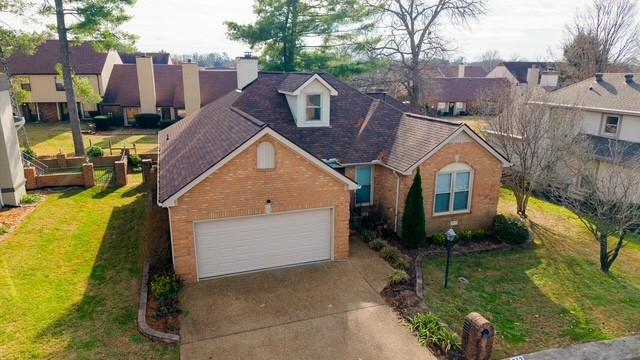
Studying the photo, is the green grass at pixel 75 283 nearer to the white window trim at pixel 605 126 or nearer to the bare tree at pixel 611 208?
the bare tree at pixel 611 208

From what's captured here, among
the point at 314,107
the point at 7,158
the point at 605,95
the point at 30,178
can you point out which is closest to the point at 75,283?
the point at 7,158

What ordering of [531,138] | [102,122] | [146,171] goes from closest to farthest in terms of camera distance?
[531,138]
[146,171]
[102,122]

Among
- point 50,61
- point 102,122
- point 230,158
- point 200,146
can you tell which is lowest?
point 102,122

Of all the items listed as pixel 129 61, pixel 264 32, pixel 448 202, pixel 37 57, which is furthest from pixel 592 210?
pixel 129 61

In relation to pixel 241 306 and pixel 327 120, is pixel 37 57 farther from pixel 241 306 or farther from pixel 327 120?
pixel 241 306

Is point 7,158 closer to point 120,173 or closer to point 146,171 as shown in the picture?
point 120,173

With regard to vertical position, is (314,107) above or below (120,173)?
above

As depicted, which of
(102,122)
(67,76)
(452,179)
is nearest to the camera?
(452,179)

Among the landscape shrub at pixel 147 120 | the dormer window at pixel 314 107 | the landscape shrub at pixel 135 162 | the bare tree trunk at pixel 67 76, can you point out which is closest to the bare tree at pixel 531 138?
the dormer window at pixel 314 107

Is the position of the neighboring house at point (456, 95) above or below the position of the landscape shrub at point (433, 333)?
above
